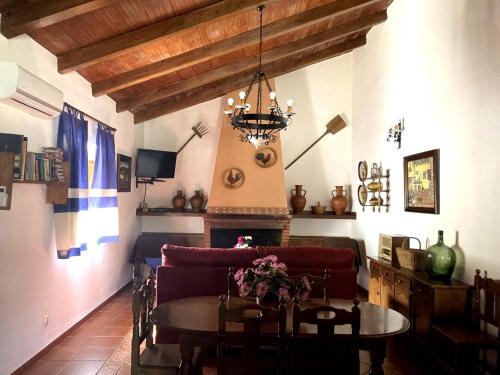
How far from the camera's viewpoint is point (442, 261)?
3381 mm

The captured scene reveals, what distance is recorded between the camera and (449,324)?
122 inches

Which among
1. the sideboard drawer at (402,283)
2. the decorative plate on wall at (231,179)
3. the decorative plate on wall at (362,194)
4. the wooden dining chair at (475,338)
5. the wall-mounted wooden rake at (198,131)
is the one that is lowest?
the wooden dining chair at (475,338)

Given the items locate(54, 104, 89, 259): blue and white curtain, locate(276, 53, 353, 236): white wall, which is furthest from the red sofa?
locate(276, 53, 353, 236): white wall

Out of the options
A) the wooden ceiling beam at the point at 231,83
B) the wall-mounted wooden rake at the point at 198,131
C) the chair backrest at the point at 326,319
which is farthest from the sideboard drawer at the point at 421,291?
the wall-mounted wooden rake at the point at 198,131

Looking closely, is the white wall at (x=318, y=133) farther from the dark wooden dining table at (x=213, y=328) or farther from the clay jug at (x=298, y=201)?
the dark wooden dining table at (x=213, y=328)

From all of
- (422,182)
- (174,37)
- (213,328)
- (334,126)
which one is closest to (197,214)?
(334,126)

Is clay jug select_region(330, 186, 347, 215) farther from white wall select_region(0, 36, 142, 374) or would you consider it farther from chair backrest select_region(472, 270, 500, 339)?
white wall select_region(0, 36, 142, 374)

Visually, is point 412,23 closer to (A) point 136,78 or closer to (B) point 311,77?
(B) point 311,77

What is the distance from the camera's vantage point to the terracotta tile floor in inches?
125

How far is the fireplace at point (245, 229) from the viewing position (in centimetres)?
630

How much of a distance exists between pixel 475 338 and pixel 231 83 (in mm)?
4821

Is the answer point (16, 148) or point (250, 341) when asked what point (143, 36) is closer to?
point (16, 148)

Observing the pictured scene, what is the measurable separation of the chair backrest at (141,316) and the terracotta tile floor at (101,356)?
3.05 ft

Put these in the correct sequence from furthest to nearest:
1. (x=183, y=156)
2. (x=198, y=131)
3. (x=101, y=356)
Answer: (x=183, y=156) → (x=198, y=131) → (x=101, y=356)
